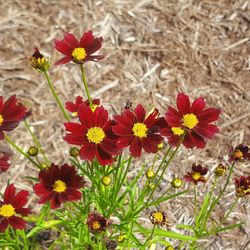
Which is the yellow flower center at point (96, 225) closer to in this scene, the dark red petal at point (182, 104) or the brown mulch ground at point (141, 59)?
the dark red petal at point (182, 104)

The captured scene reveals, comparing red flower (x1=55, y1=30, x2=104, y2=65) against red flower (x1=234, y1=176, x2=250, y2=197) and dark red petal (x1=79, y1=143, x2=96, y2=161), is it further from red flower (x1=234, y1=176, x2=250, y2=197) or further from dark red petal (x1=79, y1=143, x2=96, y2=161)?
red flower (x1=234, y1=176, x2=250, y2=197)

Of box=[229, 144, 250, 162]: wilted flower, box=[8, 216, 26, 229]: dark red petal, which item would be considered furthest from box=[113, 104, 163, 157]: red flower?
box=[8, 216, 26, 229]: dark red petal

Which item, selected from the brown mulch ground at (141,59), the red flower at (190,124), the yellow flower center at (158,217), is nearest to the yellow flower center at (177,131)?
the red flower at (190,124)

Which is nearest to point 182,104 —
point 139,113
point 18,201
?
point 139,113

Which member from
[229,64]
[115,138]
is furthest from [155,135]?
[229,64]

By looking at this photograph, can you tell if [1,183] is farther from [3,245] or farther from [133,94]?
→ [133,94]
